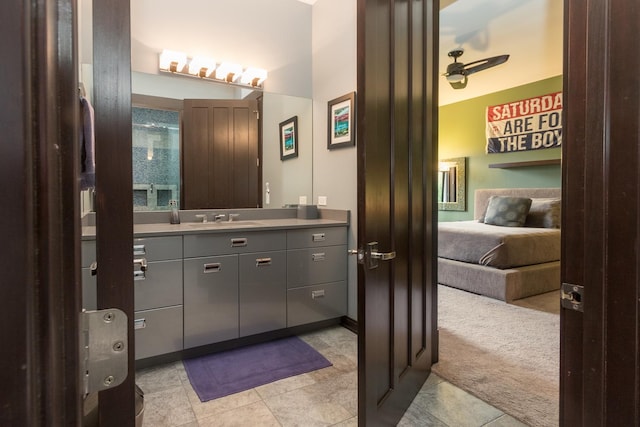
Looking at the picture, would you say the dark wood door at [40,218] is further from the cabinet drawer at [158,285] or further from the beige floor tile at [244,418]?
the cabinet drawer at [158,285]

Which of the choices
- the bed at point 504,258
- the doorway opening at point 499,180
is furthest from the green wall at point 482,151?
the bed at point 504,258

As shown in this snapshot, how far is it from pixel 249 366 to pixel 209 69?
2.44 m

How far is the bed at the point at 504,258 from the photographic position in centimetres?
376

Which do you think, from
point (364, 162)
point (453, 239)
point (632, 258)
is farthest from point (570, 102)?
point (453, 239)

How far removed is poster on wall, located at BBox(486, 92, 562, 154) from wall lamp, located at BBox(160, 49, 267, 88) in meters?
4.21

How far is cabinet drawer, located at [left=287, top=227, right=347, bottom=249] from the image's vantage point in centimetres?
289

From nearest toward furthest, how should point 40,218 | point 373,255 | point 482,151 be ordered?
point 40,218, point 373,255, point 482,151

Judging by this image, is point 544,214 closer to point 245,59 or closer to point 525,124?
point 525,124

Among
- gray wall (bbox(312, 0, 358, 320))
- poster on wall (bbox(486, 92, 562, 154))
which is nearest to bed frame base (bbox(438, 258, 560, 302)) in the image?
gray wall (bbox(312, 0, 358, 320))

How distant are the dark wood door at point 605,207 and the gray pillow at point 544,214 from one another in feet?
14.6

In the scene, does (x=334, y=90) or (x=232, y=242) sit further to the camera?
(x=334, y=90)

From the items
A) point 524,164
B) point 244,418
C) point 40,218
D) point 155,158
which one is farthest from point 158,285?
point 524,164

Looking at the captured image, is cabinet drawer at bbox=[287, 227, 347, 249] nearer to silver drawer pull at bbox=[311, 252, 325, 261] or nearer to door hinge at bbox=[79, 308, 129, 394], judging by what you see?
silver drawer pull at bbox=[311, 252, 325, 261]

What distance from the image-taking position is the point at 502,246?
376cm
